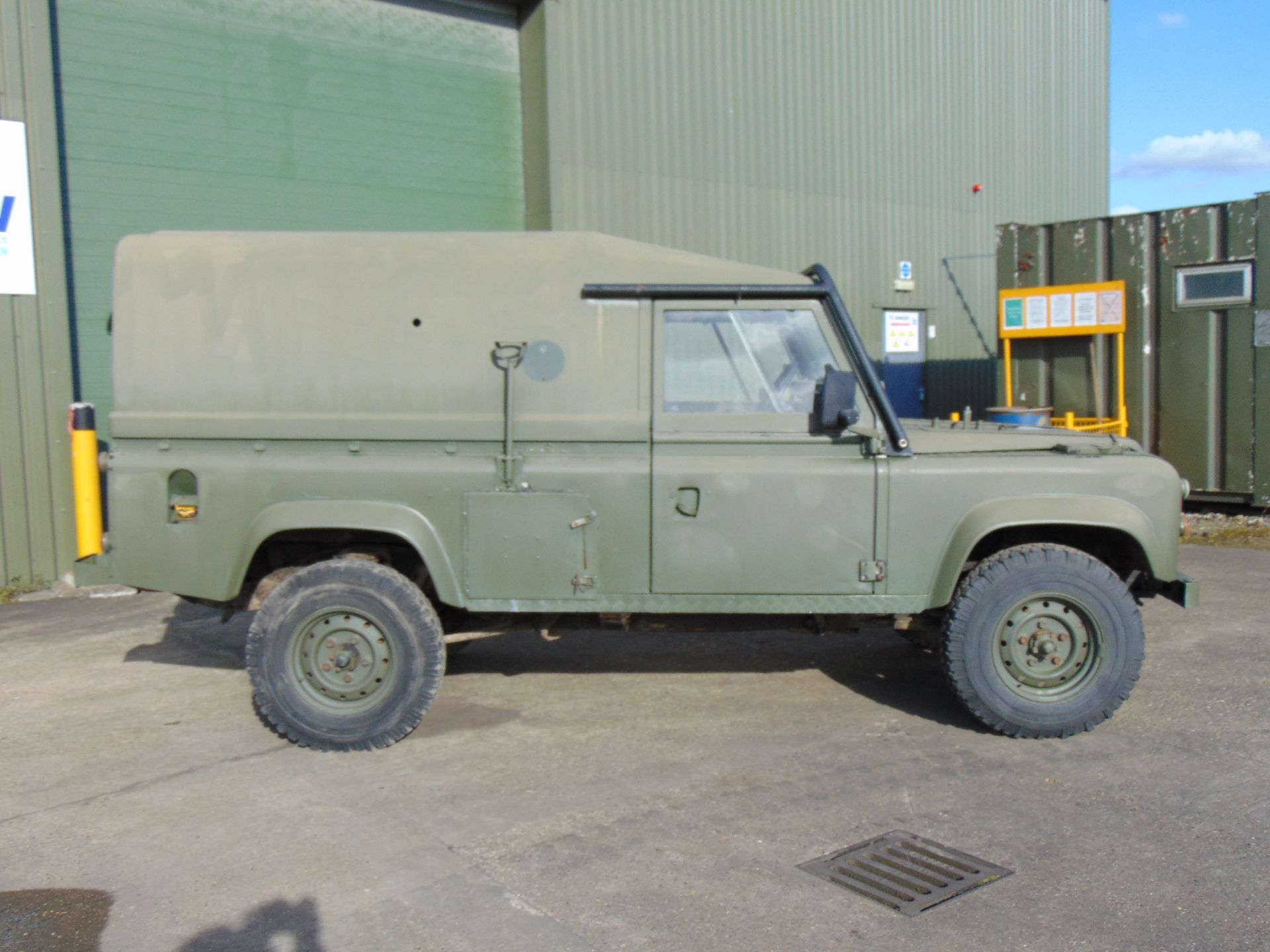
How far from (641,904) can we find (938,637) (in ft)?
7.77

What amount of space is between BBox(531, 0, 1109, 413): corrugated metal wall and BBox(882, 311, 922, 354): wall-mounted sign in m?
0.22

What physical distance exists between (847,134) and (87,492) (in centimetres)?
1086

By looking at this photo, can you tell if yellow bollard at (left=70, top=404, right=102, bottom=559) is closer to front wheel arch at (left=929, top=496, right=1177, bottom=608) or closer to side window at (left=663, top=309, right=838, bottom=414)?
side window at (left=663, top=309, right=838, bottom=414)

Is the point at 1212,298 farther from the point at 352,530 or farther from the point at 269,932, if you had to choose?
the point at 269,932

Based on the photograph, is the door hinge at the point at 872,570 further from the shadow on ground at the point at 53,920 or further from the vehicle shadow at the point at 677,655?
the shadow on ground at the point at 53,920

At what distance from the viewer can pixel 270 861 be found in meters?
3.88

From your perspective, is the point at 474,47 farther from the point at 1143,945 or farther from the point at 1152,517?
the point at 1143,945

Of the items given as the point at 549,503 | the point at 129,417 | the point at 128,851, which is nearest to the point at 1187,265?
the point at 549,503

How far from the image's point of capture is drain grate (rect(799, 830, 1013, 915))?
11.7 ft

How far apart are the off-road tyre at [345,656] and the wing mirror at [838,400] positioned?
2.00m

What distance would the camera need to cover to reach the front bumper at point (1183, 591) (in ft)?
16.7

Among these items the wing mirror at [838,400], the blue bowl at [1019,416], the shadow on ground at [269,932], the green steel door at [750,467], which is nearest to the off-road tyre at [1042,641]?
the green steel door at [750,467]

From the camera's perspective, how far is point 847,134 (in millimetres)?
13805

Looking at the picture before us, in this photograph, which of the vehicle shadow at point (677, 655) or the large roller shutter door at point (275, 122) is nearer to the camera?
the vehicle shadow at point (677, 655)
